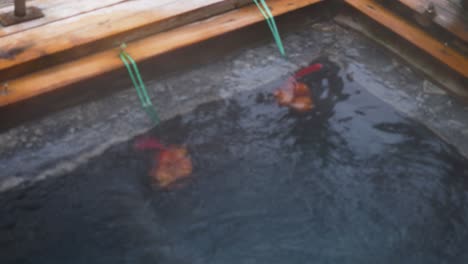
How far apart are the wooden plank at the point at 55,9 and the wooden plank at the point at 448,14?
217 centimetres

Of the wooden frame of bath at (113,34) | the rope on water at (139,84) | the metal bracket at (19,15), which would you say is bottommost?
the rope on water at (139,84)

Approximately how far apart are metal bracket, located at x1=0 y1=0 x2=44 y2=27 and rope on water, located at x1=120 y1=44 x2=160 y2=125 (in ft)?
2.18

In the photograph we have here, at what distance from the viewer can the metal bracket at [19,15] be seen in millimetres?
3170

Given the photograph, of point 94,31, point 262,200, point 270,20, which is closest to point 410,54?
point 270,20

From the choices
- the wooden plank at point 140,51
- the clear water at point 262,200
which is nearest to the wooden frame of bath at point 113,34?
the wooden plank at point 140,51

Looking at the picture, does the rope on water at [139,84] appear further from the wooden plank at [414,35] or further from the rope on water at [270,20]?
the wooden plank at [414,35]

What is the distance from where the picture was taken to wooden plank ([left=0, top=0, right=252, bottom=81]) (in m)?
2.96

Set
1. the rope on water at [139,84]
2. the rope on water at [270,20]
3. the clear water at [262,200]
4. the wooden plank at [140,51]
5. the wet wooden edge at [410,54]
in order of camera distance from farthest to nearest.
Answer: the rope on water at [270,20]
the wet wooden edge at [410,54]
the rope on water at [139,84]
the wooden plank at [140,51]
the clear water at [262,200]

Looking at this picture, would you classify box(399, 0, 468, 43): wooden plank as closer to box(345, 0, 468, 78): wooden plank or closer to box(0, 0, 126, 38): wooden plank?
box(345, 0, 468, 78): wooden plank

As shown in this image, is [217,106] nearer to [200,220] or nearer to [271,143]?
[271,143]

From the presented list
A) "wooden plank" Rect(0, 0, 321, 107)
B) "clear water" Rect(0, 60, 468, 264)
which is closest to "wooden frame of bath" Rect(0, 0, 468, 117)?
"wooden plank" Rect(0, 0, 321, 107)

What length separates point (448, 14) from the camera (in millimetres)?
3506

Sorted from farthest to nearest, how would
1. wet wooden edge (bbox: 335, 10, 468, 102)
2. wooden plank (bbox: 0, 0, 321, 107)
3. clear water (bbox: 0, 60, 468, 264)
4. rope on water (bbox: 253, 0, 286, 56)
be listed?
rope on water (bbox: 253, 0, 286, 56), wet wooden edge (bbox: 335, 10, 468, 102), wooden plank (bbox: 0, 0, 321, 107), clear water (bbox: 0, 60, 468, 264)

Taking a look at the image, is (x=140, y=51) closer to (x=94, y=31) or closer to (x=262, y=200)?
(x=94, y=31)
